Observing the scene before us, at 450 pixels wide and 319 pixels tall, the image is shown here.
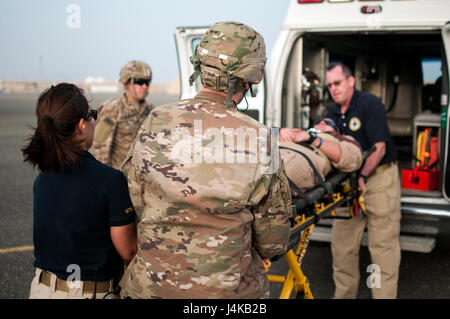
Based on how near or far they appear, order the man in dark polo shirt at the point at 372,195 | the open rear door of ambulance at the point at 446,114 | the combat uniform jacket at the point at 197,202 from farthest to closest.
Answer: the open rear door of ambulance at the point at 446,114 → the man in dark polo shirt at the point at 372,195 → the combat uniform jacket at the point at 197,202

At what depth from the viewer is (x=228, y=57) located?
1.97 m

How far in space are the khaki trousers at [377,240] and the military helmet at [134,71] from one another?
7.53 ft

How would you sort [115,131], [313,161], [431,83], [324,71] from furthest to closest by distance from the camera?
[431,83] < [324,71] < [115,131] < [313,161]

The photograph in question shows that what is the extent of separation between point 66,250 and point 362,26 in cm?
338

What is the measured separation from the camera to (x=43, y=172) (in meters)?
1.95

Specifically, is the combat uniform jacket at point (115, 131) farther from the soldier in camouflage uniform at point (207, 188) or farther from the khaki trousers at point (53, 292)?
the soldier in camouflage uniform at point (207, 188)

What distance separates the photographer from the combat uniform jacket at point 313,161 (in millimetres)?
3108

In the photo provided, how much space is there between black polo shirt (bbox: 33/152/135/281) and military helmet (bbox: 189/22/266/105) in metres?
0.55

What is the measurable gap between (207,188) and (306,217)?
137 centimetres

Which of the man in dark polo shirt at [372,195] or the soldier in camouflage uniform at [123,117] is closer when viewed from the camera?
the man in dark polo shirt at [372,195]

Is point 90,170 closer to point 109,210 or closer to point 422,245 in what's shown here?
point 109,210

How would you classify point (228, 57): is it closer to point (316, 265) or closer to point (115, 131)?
point (115, 131)

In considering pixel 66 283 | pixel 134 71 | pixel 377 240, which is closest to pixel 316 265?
pixel 377 240

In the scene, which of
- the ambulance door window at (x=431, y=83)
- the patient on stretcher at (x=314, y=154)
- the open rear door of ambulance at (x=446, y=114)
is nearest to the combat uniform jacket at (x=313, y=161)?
the patient on stretcher at (x=314, y=154)
